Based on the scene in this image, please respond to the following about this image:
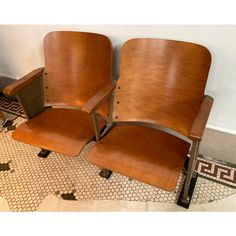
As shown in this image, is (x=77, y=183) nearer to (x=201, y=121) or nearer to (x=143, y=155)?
(x=143, y=155)

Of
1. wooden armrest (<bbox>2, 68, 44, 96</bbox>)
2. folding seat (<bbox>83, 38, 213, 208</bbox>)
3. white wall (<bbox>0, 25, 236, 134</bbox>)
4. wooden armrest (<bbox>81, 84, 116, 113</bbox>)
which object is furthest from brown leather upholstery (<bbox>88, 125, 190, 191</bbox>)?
wooden armrest (<bbox>2, 68, 44, 96</bbox>)

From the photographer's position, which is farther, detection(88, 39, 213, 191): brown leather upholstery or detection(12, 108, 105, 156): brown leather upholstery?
detection(12, 108, 105, 156): brown leather upholstery

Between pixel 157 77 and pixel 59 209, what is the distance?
96 centimetres

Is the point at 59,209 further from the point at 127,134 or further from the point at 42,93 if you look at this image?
the point at 42,93

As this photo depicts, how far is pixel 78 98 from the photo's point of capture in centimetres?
150

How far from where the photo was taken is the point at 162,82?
4.05 feet

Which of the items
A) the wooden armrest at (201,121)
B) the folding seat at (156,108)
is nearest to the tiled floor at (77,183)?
the folding seat at (156,108)

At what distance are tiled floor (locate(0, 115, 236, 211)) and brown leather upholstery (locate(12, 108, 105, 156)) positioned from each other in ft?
1.23

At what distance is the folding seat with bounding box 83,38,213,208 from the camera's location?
42.7 inches

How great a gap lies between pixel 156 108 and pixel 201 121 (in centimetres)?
35

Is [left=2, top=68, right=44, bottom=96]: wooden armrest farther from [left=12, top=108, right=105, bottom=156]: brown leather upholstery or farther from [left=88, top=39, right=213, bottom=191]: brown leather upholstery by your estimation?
[left=88, top=39, right=213, bottom=191]: brown leather upholstery

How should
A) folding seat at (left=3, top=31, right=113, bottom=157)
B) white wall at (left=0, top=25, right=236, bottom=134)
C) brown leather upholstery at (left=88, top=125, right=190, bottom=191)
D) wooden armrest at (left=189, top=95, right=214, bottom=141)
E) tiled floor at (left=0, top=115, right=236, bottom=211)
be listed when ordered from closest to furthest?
wooden armrest at (left=189, top=95, right=214, bottom=141) < brown leather upholstery at (left=88, top=125, right=190, bottom=191) < white wall at (left=0, top=25, right=236, bottom=134) < folding seat at (left=3, top=31, right=113, bottom=157) < tiled floor at (left=0, top=115, right=236, bottom=211)
